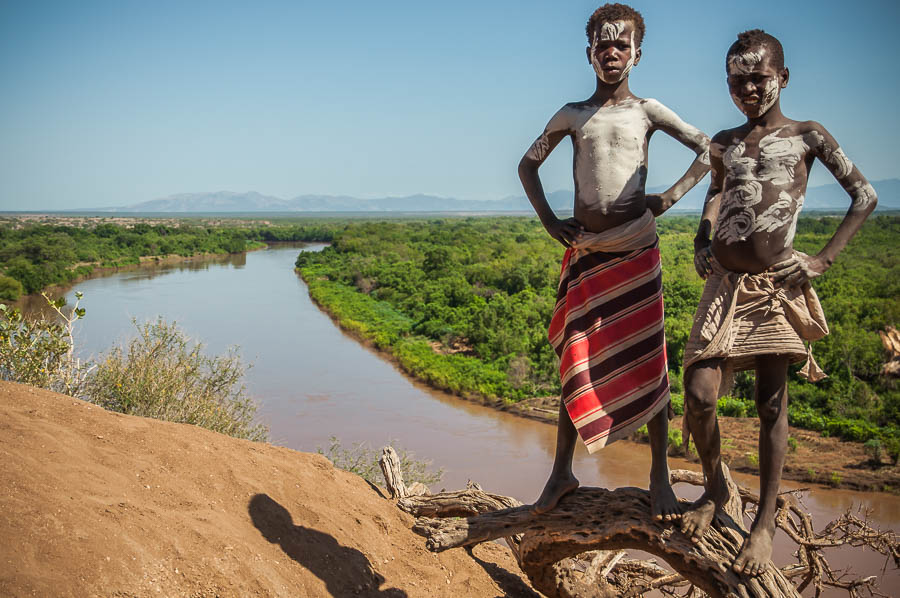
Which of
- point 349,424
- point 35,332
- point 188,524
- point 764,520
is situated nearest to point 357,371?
point 349,424

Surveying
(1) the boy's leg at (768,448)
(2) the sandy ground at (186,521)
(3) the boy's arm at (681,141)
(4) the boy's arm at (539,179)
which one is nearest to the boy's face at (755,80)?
(3) the boy's arm at (681,141)

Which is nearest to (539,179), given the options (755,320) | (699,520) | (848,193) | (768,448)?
(755,320)

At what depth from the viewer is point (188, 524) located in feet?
11.3

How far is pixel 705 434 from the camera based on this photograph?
2691 mm

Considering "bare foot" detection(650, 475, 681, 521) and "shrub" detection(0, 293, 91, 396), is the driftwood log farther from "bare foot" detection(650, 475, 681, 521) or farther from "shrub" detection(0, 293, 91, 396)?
"shrub" detection(0, 293, 91, 396)

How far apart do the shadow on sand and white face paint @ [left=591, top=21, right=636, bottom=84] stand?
2.74 m

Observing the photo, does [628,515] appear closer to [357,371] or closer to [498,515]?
[498,515]

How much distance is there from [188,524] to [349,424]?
10689 millimetres

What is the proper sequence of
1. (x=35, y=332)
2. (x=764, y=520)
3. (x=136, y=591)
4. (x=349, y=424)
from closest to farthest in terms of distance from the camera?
1. (x=764, y=520)
2. (x=136, y=591)
3. (x=35, y=332)
4. (x=349, y=424)

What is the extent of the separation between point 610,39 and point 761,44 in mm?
568

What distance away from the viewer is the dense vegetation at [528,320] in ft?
45.4

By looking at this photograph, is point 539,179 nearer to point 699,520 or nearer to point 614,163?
point 614,163

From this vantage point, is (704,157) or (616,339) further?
(616,339)

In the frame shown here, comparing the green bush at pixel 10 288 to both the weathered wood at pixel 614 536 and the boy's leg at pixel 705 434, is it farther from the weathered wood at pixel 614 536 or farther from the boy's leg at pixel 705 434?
the boy's leg at pixel 705 434
